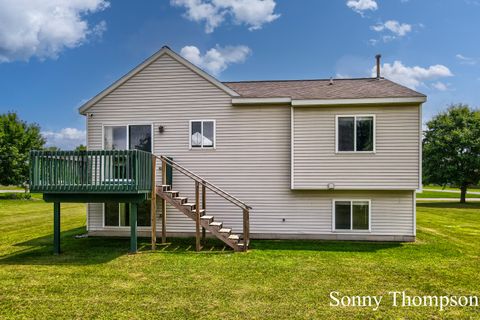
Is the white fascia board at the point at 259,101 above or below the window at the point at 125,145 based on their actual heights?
above

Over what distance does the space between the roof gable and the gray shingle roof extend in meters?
0.94

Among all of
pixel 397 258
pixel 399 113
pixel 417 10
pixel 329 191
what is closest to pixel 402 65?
pixel 417 10

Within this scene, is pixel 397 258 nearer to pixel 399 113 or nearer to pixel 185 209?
pixel 399 113

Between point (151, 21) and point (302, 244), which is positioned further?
point (151, 21)

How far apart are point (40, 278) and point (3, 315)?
1854mm

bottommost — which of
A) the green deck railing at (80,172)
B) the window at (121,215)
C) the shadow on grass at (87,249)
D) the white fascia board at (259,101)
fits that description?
the shadow on grass at (87,249)

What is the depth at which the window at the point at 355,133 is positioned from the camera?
9992mm

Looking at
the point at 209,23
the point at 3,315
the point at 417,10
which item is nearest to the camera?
the point at 3,315

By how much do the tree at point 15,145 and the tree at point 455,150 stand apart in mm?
36063

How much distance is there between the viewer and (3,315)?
16.0 feet

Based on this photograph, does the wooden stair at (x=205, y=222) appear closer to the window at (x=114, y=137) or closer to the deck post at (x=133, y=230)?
the deck post at (x=133, y=230)

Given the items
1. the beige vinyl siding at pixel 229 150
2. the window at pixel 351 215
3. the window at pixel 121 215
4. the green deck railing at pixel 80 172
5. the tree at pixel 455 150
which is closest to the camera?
the green deck railing at pixel 80 172

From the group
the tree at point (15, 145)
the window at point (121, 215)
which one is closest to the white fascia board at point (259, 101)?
the window at point (121, 215)

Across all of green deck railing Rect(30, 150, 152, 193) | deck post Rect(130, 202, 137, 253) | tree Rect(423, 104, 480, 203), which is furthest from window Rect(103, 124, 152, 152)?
tree Rect(423, 104, 480, 203)
